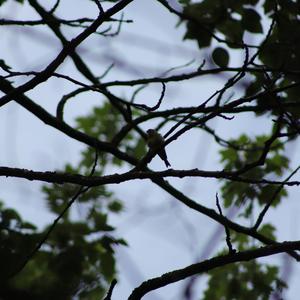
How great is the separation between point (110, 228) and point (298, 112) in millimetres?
1702

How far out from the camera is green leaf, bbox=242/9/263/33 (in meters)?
4.29

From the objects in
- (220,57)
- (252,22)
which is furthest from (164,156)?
(252,22)

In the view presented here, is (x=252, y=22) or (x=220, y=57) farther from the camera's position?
(x=252, y=22)

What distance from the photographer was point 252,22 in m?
4.31

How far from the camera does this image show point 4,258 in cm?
432

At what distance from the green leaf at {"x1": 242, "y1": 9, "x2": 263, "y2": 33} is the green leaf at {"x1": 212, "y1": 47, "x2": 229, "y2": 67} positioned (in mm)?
273

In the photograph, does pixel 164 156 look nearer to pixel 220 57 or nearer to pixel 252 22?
pixel 220 57

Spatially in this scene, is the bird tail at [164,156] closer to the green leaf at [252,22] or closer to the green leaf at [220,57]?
the green leaf at [220,57]

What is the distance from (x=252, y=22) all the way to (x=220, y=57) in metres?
0.40

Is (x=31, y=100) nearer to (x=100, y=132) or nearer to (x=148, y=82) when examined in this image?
(x=148, y=82)

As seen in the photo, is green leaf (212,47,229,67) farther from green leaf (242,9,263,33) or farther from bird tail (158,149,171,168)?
bird tail (158,149,171,168)

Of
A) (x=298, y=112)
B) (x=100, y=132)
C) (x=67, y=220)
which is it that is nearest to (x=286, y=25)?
(x=298, y=112)

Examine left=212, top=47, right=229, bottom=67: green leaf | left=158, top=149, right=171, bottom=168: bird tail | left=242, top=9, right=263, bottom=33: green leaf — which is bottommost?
left=158, top=149, right=171, bottom=168: bird tail

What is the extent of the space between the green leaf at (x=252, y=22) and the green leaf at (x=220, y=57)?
27 cm
